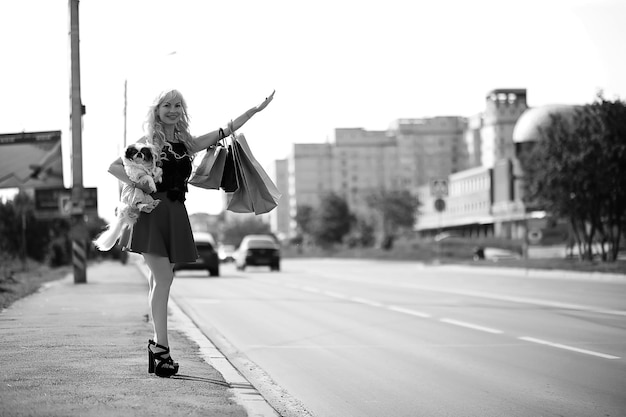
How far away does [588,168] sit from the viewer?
37.2 m

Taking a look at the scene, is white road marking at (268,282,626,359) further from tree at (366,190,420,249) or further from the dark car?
tree at (366,190,420,249)

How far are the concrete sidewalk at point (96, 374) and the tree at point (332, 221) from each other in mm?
115316

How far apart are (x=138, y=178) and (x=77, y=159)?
21.2 meters

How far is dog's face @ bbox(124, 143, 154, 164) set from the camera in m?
7.54

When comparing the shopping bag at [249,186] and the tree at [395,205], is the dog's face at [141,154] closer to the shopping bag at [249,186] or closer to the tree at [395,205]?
the shopping bag at [249,186]

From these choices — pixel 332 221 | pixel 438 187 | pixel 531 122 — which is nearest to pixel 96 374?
pixel 438 187

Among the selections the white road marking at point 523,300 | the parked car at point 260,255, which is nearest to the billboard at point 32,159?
the parked car at point 260,255

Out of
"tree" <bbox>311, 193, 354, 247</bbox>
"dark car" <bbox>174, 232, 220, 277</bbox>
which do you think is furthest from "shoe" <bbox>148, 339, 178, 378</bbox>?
"tree" <bbox>311, 193, 354, 247</bbox>

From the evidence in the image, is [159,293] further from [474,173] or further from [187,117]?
[474,173]

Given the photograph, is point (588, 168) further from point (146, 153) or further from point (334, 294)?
point (146, 153)

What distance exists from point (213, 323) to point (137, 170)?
29.5ft

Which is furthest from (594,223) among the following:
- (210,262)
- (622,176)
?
(210,262)

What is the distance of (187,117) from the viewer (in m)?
7.84

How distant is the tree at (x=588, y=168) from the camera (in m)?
36.7
